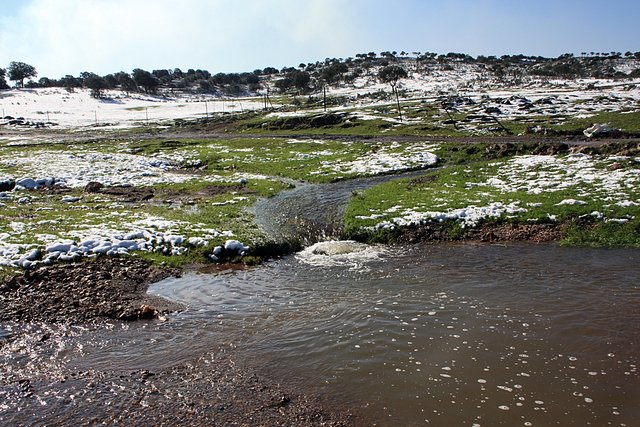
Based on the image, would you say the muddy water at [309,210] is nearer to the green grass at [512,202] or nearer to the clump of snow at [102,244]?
the green grass at [512,202]

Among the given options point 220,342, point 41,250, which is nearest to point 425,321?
point 220,342

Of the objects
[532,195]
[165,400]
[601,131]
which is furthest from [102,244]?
[601,131]

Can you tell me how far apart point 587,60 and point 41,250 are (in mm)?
233686

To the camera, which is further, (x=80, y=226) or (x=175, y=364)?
(x=80, y=226)

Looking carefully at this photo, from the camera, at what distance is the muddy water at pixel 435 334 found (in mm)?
10414

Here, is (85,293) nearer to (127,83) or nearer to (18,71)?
(127,83)

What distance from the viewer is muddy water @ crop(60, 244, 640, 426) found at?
1041 cm

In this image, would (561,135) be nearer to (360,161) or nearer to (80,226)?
(360,161)

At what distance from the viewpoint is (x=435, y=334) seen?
533 inches

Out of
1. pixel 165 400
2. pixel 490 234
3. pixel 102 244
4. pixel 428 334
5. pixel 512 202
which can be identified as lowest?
pixel 165 400

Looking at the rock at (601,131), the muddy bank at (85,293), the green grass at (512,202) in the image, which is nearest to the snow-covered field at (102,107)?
the green grass at (512,202)

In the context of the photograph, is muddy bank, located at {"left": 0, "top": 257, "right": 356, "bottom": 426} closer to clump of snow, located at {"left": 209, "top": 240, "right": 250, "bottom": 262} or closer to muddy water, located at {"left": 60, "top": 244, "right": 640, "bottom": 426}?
muddy water, located at {"left": 60, "top": 244, "right": 640, "bottom": 426}

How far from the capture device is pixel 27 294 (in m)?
16.9

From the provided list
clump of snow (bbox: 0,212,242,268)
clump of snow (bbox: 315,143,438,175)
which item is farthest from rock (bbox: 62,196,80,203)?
clump of snow (bbox: 315,143,438,175)
